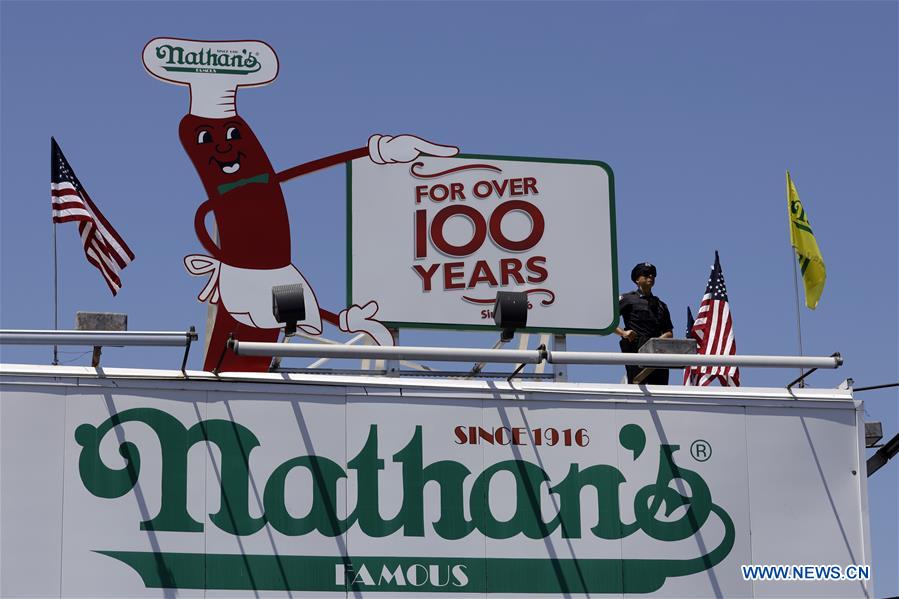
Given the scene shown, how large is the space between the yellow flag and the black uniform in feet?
6.18

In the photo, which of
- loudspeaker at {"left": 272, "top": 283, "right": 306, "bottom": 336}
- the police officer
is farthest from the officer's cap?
loudspeaker at {"left": 272, "top": 283, "right": 306, "bottom": 336}

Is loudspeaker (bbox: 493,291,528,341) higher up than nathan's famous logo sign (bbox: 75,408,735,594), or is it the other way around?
loudspeaker (bbox: 493,291,528,341)

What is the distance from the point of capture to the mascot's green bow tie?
61.3 feet

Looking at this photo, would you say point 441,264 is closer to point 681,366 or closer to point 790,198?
point 681,366

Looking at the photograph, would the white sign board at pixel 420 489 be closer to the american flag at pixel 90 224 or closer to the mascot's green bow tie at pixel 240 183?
the american flag at pixel 90 224

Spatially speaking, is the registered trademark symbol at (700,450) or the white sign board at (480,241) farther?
the white sign board at (480,241)

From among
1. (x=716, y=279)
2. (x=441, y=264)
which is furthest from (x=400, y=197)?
(x=716, y=279)

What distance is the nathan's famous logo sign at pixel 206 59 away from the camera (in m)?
18.6

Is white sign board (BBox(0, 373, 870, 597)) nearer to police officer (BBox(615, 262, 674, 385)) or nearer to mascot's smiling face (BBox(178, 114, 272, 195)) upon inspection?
police officer (BBox(615, 262, 674, 385))

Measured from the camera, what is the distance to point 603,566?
16.6m

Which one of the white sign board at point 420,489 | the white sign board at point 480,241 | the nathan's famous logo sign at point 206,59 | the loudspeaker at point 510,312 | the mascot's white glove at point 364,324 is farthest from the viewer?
the nathan's famous logo sign at point 206,59

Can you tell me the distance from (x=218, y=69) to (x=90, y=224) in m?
2.51

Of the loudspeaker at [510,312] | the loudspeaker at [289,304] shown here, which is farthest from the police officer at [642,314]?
the loudspeaker at [289,304]

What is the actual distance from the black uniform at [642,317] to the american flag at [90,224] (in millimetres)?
6231
